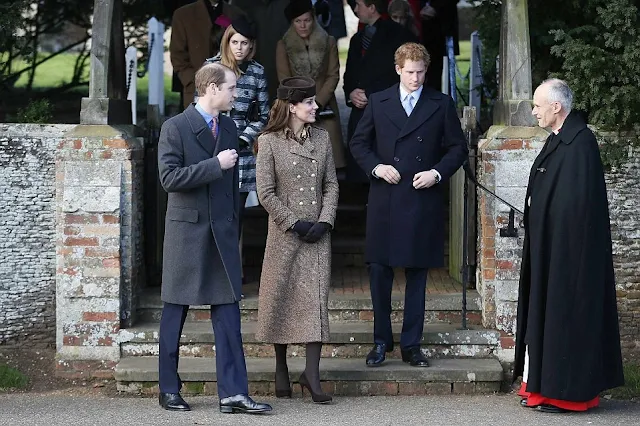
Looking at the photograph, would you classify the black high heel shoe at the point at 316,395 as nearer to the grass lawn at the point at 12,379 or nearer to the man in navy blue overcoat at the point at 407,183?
the man in navy blue overcoat at the point at 407,183

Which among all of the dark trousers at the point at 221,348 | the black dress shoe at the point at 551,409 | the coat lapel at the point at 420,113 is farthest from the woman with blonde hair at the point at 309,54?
the black dress shoe at the point at 551,409

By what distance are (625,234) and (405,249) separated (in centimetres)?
196

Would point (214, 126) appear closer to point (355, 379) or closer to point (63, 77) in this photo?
point (355, 379)

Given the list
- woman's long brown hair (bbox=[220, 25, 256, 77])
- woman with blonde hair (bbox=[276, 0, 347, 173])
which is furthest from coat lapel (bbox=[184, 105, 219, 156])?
woman with blonde hair (bbox=[276, 0, 347, 173])

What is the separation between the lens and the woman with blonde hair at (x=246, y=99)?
26.7ft

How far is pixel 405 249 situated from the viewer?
7773mm

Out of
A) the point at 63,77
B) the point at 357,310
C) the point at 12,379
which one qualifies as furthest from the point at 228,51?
the point at 63,77

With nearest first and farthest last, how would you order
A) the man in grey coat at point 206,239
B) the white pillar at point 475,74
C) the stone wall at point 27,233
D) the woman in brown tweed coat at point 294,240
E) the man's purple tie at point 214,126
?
the man in grey coat at point 206,239 → the man's purple tie at point 214,126 → the woman in brown tweed coat at point 294,240 → the stone wall at point 27,233 → the white pillar at point 475,74

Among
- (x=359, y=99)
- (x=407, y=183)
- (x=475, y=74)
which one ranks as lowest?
(x=407, y=183)

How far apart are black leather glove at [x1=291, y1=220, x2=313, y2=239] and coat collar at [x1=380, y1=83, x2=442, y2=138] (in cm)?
93

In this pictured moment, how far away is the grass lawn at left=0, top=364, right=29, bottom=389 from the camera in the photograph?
27.0 feet

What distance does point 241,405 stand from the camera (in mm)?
7113

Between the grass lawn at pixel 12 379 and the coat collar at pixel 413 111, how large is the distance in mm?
3011

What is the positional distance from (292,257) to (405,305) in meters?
0.91
